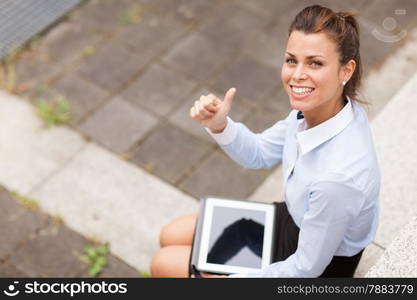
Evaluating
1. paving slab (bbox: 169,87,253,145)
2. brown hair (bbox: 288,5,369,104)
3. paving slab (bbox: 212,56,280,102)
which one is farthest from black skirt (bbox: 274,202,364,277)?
paving slab (bbox: 212,56,280,102)

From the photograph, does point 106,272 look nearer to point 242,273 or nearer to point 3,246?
point 3,246

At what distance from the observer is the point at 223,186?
4.42 m

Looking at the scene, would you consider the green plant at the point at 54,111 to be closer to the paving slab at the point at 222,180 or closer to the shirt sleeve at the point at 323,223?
the paving slab at the point at 222,180

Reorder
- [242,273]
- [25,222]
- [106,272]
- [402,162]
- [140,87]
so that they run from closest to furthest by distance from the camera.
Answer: [242,273], [402,162], [106,272], [25,222], [140,87]

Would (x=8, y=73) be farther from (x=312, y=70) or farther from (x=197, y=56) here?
(x=312, y=70)

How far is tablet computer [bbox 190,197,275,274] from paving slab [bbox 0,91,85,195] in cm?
193

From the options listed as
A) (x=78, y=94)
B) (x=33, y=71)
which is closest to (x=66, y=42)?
(x=33, y=71)

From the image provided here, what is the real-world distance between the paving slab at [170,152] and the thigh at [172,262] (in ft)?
4.53

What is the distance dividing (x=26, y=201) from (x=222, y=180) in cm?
147

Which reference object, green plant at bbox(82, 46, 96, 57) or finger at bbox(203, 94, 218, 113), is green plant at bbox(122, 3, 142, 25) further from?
finger at bbox(203, 94, 218, 113)

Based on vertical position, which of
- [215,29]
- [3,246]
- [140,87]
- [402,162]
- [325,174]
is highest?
[325,174]

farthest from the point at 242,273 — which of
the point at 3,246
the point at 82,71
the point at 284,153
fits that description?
the point at 82,71

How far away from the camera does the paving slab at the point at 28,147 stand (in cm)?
447

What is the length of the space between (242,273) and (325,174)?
684 mm
